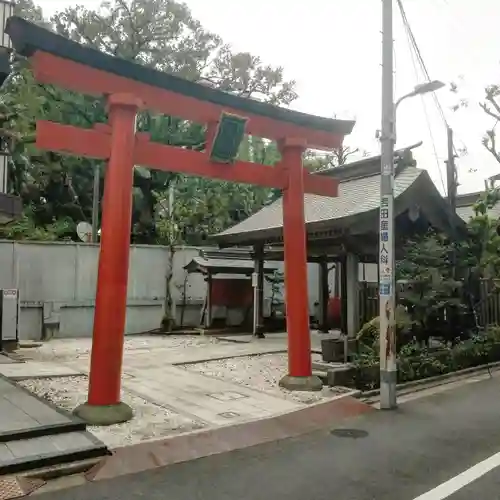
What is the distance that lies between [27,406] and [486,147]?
18.8 m

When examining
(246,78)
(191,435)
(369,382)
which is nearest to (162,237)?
(246,78)

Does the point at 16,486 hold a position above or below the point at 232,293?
below

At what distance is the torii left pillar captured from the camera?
304 inches

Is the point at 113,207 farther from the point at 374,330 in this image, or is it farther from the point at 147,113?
the point at 147,113

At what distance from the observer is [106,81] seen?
8.00 m

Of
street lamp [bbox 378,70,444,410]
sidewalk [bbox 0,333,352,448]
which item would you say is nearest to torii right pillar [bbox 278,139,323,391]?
sidewalk [bbox 0,333,352,448]

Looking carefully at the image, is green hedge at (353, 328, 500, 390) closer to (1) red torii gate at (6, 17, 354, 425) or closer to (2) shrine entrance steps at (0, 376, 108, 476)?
(1) red torii gate at (6, 17, 354, 425)

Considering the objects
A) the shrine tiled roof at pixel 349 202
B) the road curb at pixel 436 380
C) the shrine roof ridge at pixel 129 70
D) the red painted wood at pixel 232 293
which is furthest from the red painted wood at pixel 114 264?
the red painted wood at pixel 232 293

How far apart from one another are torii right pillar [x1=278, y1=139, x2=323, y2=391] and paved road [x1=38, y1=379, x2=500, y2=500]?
2206mm

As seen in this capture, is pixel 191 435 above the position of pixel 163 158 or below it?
below

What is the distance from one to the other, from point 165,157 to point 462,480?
20.6 feet

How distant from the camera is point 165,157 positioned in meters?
8.90

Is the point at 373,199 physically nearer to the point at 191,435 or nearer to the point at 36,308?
the point at 191,435

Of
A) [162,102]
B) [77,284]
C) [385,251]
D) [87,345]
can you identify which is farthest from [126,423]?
[77,284]
